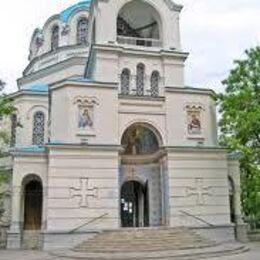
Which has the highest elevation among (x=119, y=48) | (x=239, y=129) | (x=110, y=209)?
(x=119, y=48)

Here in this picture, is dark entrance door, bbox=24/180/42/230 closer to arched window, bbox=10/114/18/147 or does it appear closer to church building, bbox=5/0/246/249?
church building, bbox=5/0/246/249

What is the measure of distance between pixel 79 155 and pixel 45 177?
220 centimetres

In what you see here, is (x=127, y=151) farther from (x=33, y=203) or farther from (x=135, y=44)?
(x=135, y=44)

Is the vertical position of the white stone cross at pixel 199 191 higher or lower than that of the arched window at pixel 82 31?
lower

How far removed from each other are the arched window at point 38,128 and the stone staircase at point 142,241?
31.9ft

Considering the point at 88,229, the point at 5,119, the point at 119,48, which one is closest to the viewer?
the point at 88,229

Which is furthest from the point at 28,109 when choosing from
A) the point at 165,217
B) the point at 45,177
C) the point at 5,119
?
the point at 165,217

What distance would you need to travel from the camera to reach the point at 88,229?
19984mm

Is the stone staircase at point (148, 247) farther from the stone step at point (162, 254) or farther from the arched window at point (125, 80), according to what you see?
the arched window at point (125, 80)

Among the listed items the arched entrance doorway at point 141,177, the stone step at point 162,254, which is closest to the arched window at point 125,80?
the arched entrance doorway at point 141,177

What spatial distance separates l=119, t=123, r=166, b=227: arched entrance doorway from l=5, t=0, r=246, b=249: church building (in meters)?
0.06

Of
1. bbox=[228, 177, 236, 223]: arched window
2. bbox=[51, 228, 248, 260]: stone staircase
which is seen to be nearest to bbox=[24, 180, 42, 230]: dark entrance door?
bbox=[51, 228, 248, 260]: stone staircase

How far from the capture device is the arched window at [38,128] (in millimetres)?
27156

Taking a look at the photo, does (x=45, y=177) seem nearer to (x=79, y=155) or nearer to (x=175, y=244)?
(x=79, y=155)
